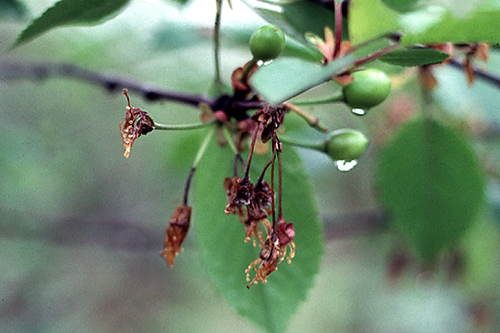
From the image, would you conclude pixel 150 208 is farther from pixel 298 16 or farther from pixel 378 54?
pixel 378 54

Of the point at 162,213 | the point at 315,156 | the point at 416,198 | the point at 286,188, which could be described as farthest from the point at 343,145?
the point at 162,213

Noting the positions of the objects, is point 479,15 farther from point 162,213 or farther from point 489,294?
point 162,213

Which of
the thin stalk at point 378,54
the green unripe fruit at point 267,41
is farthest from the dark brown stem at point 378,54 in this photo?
the green unripe fruit at point 267,41

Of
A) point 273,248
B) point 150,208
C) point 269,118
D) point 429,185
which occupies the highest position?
point 150,208

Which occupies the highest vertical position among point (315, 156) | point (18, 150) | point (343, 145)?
point (315, 156)

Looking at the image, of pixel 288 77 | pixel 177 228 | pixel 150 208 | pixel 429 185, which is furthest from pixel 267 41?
pixel 150 208

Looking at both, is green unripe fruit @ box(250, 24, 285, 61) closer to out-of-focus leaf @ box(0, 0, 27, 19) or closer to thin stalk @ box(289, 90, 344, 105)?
thin stalk @ box(289, 90, 344, 105)
